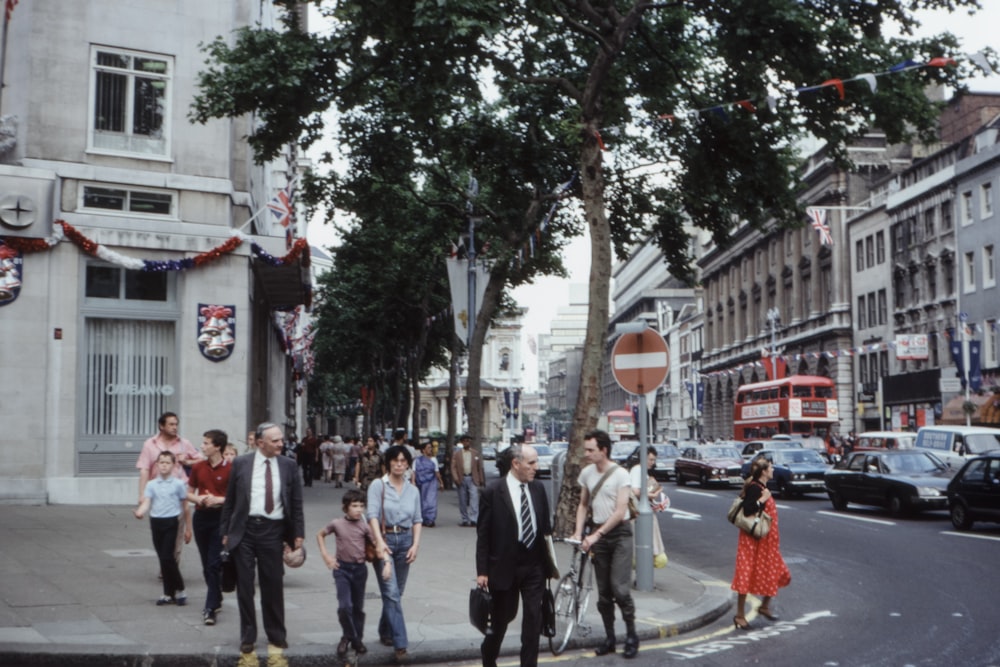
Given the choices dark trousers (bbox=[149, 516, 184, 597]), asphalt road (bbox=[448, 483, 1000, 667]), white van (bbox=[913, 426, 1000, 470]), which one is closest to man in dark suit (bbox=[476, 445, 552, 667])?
asphalt road (bbox=[448, 483, 1000, 667])

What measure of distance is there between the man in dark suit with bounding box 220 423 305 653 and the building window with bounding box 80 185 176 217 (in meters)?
14.2

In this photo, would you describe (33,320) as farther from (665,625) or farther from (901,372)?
(901,372)

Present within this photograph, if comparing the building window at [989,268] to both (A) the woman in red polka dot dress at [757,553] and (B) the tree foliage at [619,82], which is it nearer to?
(B) the tree foliage at [619,82]

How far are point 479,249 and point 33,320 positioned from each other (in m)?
13.0

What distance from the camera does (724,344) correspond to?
10106cm

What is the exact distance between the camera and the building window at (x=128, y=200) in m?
21.5

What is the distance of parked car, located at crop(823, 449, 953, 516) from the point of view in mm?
23547

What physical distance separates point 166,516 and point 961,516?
15204 millimetres

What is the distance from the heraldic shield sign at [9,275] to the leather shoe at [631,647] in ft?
49.0

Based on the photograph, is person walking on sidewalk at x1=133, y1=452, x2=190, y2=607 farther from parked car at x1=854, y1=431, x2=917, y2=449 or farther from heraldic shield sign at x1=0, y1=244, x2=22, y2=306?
parked car at x1=854, y1=431, x2=917, y2=449

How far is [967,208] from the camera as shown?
54281mm

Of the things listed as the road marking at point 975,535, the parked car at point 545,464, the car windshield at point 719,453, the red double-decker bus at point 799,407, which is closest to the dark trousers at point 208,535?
the road marking at point 975,535

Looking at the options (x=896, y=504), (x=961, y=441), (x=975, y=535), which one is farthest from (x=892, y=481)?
(x=961, y=441)

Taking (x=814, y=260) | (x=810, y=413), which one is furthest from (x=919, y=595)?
(x=814, y=260)
